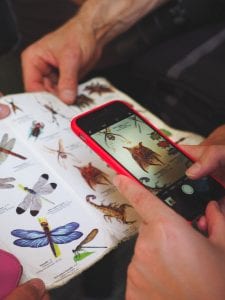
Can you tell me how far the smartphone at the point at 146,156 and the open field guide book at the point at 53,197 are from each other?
21mm

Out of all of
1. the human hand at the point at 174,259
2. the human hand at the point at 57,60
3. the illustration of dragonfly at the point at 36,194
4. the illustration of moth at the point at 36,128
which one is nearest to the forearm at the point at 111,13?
the human hand at the point at 57,60

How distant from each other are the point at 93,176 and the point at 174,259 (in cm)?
21

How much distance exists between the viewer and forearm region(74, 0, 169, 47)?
0.89 meters

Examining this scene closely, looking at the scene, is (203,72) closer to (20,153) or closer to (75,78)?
(75,78)

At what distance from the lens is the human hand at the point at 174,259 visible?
0.44 m

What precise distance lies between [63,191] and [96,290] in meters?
0.35

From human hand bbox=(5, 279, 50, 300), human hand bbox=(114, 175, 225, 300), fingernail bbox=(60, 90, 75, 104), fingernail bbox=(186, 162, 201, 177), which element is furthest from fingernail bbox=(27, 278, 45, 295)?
fingernail bbox=(60, 90, 75, 104)

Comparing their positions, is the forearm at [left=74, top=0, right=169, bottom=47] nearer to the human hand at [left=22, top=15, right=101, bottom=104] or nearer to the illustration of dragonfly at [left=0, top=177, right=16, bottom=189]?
the human hand at [left=22, top=15, right=101, bottom=104]

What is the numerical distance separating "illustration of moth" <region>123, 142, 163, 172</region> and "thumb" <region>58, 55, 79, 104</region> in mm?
212

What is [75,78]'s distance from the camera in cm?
78

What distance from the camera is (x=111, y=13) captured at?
909 mm

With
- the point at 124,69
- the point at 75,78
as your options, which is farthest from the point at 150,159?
the point at 124,69

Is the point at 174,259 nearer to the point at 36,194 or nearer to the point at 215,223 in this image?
the point at 215,223

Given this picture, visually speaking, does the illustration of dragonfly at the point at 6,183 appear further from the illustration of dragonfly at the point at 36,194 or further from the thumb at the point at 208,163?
the thumb at the point at 208,163
